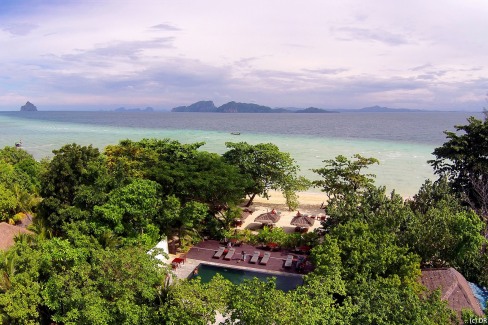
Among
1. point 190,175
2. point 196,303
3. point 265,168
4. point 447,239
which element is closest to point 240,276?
point 190,175

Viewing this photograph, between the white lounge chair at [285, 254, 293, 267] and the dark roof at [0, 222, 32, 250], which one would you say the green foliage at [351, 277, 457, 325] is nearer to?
the white lounge chair at [285, 254, 293, 267]

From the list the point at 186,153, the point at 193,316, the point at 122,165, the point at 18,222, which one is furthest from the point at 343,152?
the point at 193,316

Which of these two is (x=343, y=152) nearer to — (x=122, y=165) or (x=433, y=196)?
(x=433, y=196)

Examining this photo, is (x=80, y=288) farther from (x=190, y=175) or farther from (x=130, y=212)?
(x=190, y=175)

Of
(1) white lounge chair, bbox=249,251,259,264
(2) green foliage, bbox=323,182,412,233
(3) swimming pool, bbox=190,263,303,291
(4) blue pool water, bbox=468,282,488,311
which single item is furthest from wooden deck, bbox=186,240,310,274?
(4) blue pool water, bbox=468,282,488,311

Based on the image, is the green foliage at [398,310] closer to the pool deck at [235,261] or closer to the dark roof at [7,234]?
the pool deck at [235,261]

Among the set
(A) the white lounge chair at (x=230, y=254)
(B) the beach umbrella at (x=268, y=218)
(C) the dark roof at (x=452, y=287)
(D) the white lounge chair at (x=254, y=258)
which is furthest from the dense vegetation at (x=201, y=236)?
(B) the beach umbrella at (x=268, y=218)
